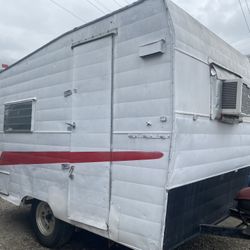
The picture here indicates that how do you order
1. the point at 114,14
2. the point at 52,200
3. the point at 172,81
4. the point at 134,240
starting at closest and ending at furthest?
the point at 172,81, the point at 134,240, the point at 114,14, the point at 52,200

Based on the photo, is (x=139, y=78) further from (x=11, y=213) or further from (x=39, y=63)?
(x=11, y=213)

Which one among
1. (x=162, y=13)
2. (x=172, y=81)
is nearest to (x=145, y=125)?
(x=172, y=81)

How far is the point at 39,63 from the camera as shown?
16.8 feet

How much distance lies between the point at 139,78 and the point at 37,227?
10.4 feet

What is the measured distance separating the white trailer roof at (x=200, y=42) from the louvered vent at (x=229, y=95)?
0.37 meters

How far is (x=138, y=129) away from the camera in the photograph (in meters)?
3.52

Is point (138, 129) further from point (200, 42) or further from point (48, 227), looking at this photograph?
point (48, 227)

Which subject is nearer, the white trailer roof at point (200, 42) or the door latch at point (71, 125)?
the white trailer roof at point (200, 42)

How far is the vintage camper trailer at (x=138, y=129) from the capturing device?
3303mm

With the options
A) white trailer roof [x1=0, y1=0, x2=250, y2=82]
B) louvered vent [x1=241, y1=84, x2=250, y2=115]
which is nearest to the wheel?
white trailer roof [x1=0, y1=0, x2=250, y2=82]

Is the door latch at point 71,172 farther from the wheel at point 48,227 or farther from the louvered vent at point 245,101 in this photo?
the louvered vent at point 245,101

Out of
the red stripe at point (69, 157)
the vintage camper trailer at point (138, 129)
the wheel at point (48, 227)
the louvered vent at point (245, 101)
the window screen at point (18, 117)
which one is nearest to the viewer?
the vintage camper trailer at point (138, 129)

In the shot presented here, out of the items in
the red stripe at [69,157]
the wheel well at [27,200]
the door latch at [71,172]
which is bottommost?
the wheel well at [27,200]

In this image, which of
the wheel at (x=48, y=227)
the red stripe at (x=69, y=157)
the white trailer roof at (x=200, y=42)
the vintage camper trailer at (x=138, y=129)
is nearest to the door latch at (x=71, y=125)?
the vintage camper trailer at (x=138, y=129)
